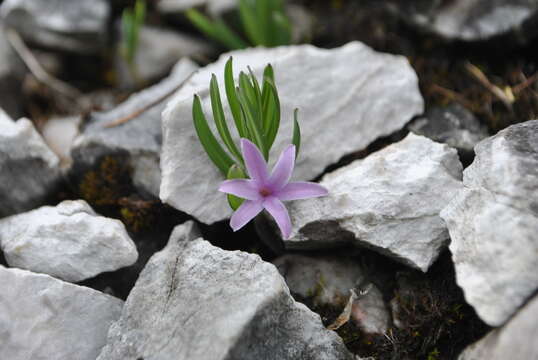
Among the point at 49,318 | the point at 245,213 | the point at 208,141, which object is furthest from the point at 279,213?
the point at 49,318

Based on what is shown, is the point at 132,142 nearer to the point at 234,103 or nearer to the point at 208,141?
the point at 208,141

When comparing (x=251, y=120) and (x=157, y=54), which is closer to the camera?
(x=251, y=120)

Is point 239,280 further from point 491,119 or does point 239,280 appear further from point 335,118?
point 491,119

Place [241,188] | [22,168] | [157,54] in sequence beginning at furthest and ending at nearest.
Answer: [157,54] < [22,168] < [241,188]

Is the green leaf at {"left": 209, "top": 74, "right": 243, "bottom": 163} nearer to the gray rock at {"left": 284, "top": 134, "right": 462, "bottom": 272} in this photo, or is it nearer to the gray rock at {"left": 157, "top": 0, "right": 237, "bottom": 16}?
the gray rock at {"left": 284, "top": 134, "right": 462, "bottom": 272}

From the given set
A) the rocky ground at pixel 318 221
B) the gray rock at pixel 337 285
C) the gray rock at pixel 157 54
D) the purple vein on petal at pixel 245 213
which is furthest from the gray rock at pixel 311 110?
the gray rock at pixel 157 54
